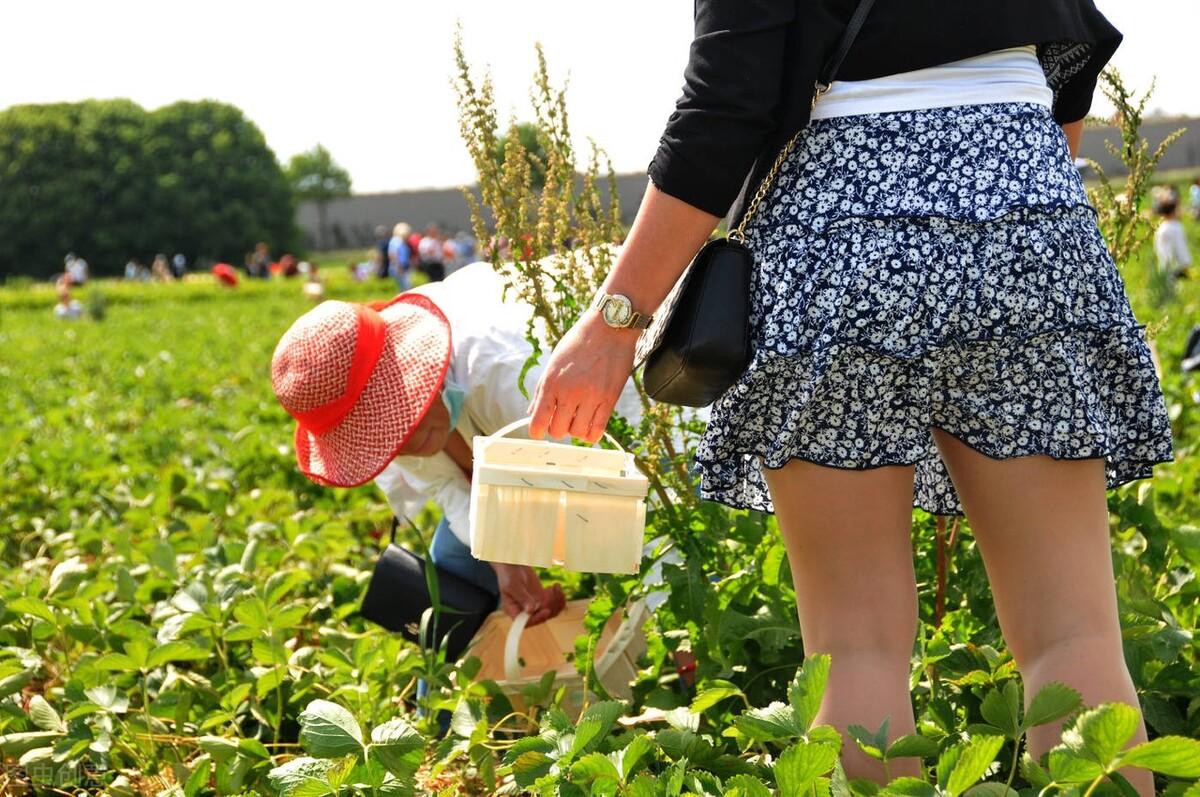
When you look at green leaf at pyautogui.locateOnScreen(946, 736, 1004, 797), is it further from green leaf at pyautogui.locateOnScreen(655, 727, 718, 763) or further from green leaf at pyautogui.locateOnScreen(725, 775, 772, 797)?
green leaf at pyautogui.locateOnScreen(655, 727, 718, 763)

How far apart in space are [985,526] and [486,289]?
5.48 ft

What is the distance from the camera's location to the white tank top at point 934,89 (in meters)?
1.49

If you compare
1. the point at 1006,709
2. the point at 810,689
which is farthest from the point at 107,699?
the point at 1006,709

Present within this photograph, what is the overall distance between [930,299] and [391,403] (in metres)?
1.50

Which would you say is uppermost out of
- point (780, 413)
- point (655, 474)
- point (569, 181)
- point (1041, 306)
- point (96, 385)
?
point (569, 181)

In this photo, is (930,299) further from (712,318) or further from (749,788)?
(749,788)

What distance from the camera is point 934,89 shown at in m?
1.49

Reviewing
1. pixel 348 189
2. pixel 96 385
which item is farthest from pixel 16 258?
pixel 96 385

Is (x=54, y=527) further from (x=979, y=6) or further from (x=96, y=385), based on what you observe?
(x=96, y=385)

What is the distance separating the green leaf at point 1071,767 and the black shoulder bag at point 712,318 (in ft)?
1.73

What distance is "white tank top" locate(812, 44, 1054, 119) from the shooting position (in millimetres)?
1493

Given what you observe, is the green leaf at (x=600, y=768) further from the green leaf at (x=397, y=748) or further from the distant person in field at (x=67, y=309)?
the distant person in field at (x=67, y=309)

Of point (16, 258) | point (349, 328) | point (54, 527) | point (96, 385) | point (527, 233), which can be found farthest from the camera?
point (16, 258)

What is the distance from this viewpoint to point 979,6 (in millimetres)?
1475
